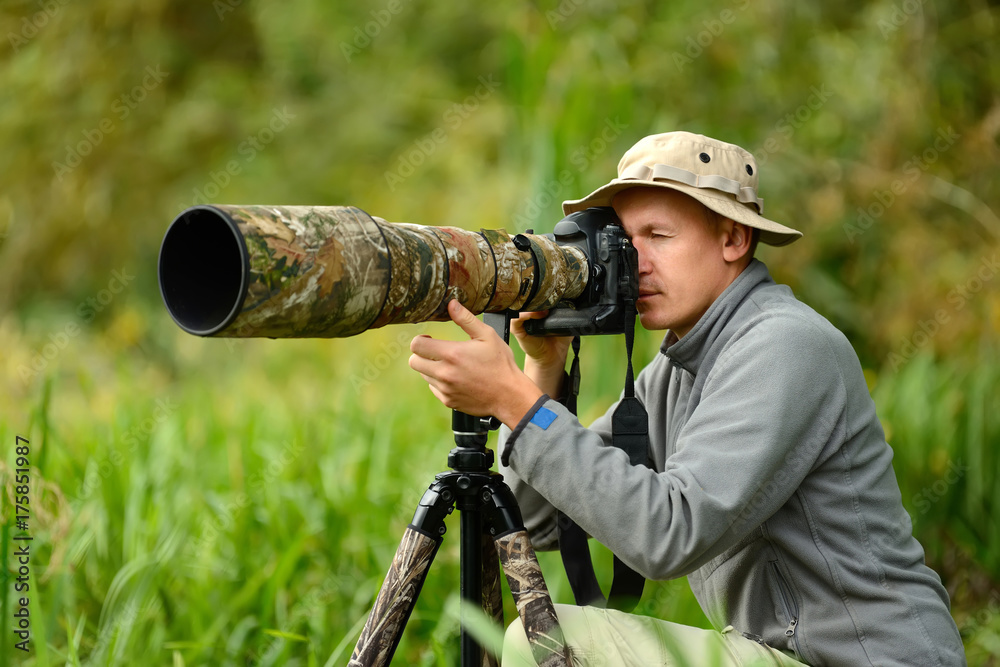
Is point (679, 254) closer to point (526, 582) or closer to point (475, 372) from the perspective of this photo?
point (475, 372)

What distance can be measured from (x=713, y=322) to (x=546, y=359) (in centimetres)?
38

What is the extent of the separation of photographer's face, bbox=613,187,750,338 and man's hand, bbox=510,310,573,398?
213 millimetres

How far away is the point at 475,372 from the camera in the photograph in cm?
147

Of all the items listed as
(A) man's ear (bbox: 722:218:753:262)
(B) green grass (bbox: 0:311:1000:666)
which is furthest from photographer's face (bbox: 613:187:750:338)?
(B) green grass (bbox: 0:311:1000:666)

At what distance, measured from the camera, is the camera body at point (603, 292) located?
5.62ft

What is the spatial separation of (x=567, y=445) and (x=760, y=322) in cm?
47

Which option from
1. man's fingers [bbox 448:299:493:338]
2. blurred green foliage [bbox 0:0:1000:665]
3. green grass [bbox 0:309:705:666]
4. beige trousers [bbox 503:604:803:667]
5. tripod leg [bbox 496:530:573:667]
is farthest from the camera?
blurred green foliage [bbox 0:0:1000:665]

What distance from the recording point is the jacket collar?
1.79 metres

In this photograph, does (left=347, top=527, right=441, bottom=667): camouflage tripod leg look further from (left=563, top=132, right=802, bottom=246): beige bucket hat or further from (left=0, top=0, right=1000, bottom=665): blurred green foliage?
(left=563, top=132, right=802, bottom=246): beige bucket hat

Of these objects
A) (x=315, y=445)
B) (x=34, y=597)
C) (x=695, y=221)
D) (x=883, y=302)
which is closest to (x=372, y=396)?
(x=315, y=445)

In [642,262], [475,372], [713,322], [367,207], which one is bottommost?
[475,372]

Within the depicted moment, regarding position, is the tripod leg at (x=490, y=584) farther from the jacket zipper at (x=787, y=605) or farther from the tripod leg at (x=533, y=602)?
the jacket zipper at (x=787, y=605)

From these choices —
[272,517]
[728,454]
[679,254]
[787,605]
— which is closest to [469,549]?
[728,454]

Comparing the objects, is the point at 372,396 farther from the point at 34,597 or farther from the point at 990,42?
the point at 990,42
